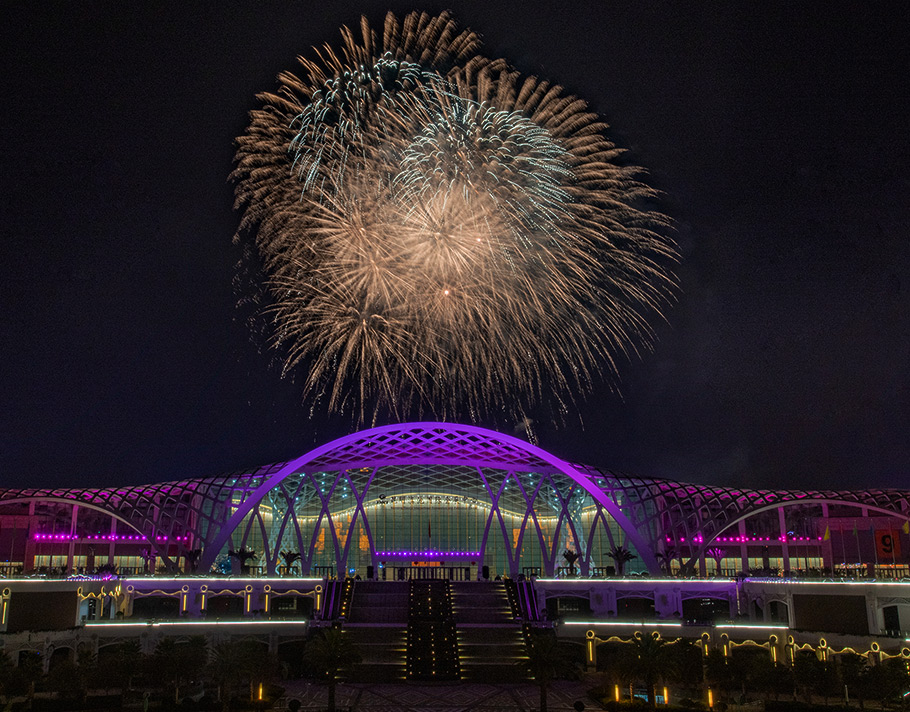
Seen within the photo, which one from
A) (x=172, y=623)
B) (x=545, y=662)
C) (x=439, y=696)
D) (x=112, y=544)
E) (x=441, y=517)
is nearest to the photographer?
(x=545, y=662)

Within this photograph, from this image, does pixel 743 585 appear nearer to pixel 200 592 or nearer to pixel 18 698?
pixel 200 592

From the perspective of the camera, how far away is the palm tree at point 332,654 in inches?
1538

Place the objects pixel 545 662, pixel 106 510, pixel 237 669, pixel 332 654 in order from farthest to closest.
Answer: pixel 106 510
pixel 332 654
pixel 545 662
pixel 237 669

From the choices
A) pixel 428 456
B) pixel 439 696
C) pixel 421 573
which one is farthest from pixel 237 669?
pixel 428 456

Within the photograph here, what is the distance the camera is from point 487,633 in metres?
50.8

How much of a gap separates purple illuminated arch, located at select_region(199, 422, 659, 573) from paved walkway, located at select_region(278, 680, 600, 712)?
1158 inches

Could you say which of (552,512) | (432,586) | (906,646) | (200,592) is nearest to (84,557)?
(200,592)

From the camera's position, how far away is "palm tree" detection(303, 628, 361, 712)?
128 ft

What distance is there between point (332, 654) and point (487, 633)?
14.4 m

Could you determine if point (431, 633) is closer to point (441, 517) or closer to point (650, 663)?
point (650, 663)

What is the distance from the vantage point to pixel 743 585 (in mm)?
56594

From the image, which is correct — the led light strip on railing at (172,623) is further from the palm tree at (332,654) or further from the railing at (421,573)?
the railing at (421,573)

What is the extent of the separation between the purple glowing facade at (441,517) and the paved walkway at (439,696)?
28366mm

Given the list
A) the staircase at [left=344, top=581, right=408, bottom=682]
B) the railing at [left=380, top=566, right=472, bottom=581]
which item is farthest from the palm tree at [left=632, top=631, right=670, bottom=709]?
the railing at [left=380, top=566, right=472, bottom=581]
